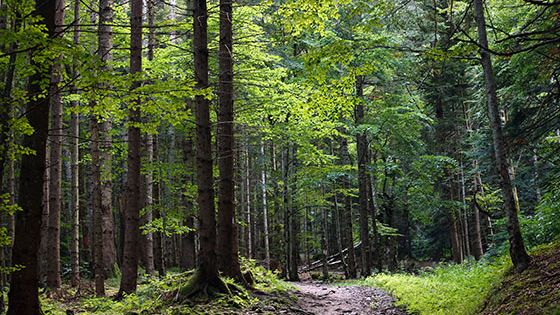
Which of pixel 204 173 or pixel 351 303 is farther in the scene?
pixel 351 303

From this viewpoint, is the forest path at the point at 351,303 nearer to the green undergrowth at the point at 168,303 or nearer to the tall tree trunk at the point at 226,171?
the green undergrowth at the point at 168,303

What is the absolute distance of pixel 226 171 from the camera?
418 inches

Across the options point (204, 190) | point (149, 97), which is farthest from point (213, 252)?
point (149, 97)

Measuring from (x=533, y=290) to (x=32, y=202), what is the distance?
683 cm

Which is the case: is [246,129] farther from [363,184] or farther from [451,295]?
[451,295]

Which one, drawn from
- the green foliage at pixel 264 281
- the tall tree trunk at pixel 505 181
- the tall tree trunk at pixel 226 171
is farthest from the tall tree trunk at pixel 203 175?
the tall tree trunk at pixel 505 181

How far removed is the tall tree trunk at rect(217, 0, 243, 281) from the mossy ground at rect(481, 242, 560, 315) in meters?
5.65

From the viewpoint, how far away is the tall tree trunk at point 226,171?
34.0 ft

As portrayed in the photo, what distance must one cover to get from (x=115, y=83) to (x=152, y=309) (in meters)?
4.44

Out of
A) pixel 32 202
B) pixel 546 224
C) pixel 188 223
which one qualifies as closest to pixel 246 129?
pixel 188 223

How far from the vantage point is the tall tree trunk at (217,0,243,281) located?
10.4 meters

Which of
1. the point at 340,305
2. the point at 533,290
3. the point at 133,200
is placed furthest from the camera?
the point at 340,305

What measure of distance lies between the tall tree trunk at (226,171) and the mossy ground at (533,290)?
5.65 metres

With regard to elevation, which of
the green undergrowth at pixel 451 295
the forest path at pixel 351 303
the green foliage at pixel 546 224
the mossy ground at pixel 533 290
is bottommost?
the forest path at pixel 351 303
